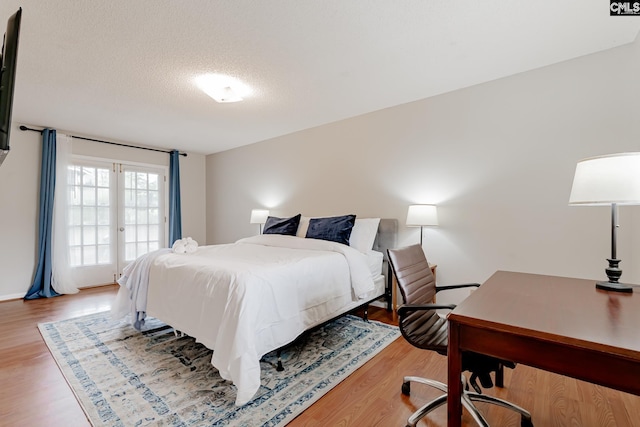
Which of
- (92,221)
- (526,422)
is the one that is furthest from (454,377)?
(92,221)

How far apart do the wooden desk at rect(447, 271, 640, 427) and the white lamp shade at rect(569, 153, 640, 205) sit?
1.40ft

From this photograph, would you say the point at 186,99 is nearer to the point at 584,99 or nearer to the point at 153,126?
the point at 153,126

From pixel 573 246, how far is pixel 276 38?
2857 mm

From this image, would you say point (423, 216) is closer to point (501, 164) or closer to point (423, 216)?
point (423, 216)

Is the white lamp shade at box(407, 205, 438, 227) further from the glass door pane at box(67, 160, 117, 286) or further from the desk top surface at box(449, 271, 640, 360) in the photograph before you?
the glass door pane at box(67, 160, 117, 286)

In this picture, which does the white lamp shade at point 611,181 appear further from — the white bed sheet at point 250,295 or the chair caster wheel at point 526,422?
the white bed sheet at point 250,295

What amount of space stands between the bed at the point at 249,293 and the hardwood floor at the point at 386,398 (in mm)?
481

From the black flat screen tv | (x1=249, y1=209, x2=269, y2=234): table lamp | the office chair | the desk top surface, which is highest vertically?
the black flat screen tv

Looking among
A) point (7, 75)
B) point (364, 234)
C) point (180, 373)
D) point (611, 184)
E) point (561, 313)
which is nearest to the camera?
point (561, 313)

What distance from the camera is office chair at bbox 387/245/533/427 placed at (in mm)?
1390

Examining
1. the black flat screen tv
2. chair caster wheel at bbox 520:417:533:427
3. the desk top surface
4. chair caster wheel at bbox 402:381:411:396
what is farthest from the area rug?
the black flat screen tv

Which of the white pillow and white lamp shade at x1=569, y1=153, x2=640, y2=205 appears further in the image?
the white pillow

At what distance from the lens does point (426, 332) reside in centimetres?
159

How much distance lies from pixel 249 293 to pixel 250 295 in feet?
0.05
